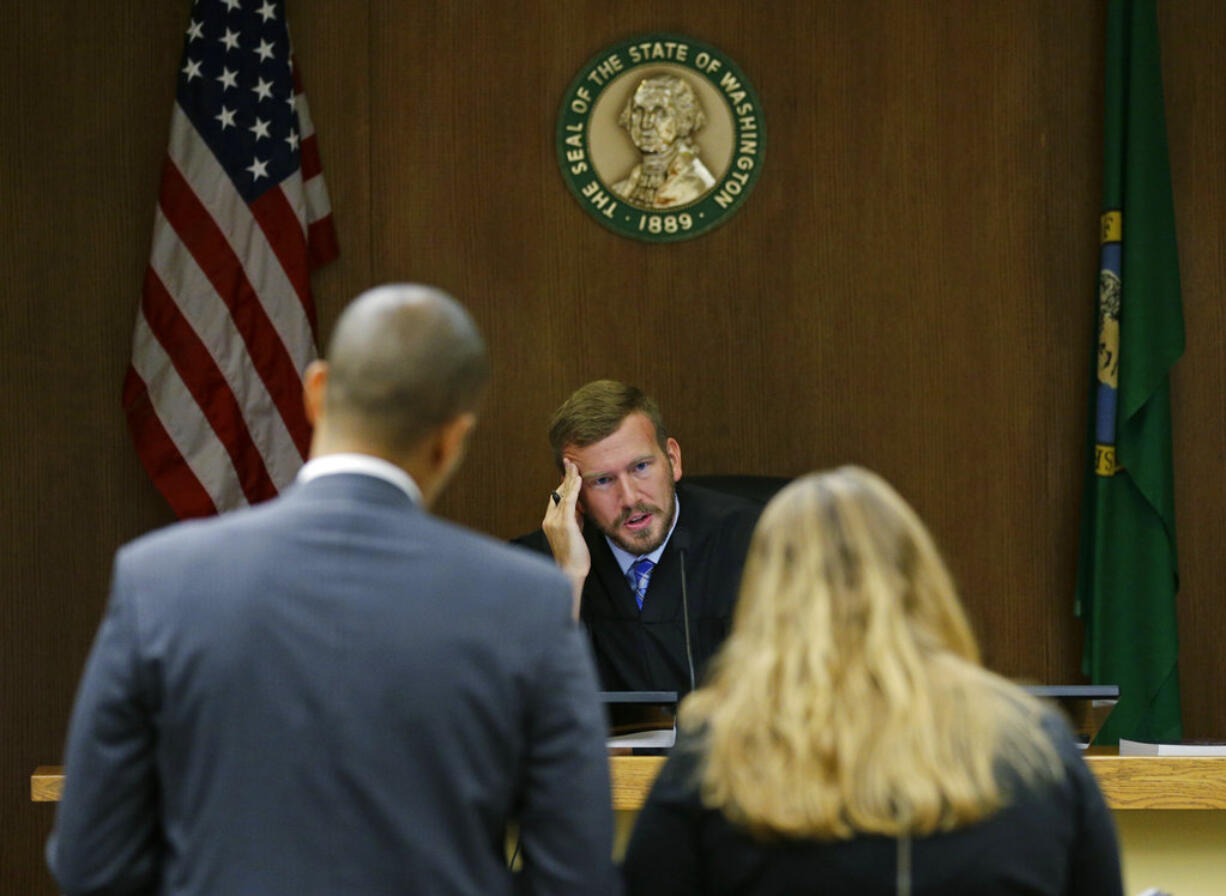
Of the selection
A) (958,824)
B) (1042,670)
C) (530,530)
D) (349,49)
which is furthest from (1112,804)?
(349,49)

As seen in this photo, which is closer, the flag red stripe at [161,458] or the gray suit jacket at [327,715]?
the gray suit jacket at [327,715]

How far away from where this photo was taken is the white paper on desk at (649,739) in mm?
2578

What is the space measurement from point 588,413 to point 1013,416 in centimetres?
150

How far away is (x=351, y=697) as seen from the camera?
4.34ft

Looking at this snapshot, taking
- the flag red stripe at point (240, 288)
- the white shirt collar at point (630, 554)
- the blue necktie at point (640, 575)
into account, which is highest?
the flag red stripe at point (240, 288)

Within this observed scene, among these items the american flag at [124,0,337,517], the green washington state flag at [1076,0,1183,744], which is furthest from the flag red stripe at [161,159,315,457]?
the green washington state flag at [1076,0,1183,744]

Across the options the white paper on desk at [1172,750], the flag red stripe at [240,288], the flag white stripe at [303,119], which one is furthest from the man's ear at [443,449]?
the flag white stripe at [303,119]

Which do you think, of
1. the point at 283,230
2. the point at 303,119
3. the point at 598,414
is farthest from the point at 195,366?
the point at 598,414

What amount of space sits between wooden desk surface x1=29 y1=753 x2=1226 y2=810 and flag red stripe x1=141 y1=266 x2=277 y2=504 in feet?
6.48

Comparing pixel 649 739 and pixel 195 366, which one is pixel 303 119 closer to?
pixel 195 366

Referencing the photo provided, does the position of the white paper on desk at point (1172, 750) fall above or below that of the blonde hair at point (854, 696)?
→ below

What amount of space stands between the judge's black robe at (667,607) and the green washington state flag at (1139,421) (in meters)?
1.18

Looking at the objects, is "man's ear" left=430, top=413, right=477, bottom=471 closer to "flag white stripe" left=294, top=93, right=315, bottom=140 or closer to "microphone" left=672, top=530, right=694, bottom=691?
"microphone" left=672, top=530, right=694, bottom=691

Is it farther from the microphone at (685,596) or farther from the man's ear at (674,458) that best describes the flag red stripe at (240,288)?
the microphone at (685,596)
